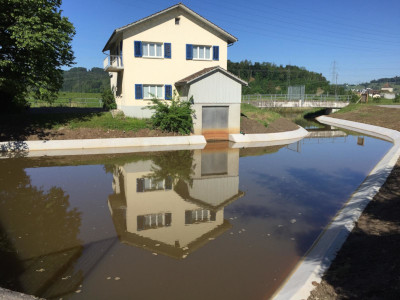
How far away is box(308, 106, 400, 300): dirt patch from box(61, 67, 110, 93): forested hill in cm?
8868

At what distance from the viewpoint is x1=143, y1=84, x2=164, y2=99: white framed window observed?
26.4 m

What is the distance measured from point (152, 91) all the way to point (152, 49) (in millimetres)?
3627

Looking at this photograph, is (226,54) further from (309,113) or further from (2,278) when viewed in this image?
(309,113)

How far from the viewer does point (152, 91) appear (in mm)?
26531

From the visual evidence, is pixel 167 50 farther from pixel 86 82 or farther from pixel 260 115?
pixel 86 82

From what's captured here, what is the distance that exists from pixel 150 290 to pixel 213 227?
3.25 meters

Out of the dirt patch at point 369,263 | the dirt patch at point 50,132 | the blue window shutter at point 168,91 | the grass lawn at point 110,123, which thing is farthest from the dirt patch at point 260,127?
the dirt patch at point 369,263

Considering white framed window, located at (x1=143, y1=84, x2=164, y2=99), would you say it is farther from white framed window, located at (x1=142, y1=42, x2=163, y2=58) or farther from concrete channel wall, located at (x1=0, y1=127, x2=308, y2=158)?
concrete channel wall, located at (x1=0, y1=127, x2=308, y2=158)

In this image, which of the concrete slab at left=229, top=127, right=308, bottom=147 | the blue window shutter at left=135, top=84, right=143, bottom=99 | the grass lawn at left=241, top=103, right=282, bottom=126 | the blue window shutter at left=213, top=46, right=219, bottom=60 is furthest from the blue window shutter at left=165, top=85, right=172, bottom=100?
the grass lawn at left=241, top=103, right=282, bottom=126

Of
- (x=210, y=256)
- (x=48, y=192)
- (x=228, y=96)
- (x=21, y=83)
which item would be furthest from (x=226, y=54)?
(x=210, y=256)

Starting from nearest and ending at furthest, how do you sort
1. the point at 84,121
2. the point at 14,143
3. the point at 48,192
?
the point at 48,192 → the point at 14,143 → the point at 84,121

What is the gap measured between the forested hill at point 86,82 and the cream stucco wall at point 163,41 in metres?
67.7

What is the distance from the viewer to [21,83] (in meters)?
20.2

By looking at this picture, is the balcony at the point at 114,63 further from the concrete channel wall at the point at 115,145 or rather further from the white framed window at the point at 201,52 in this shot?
the concrete channel wall at the point at 115,145
